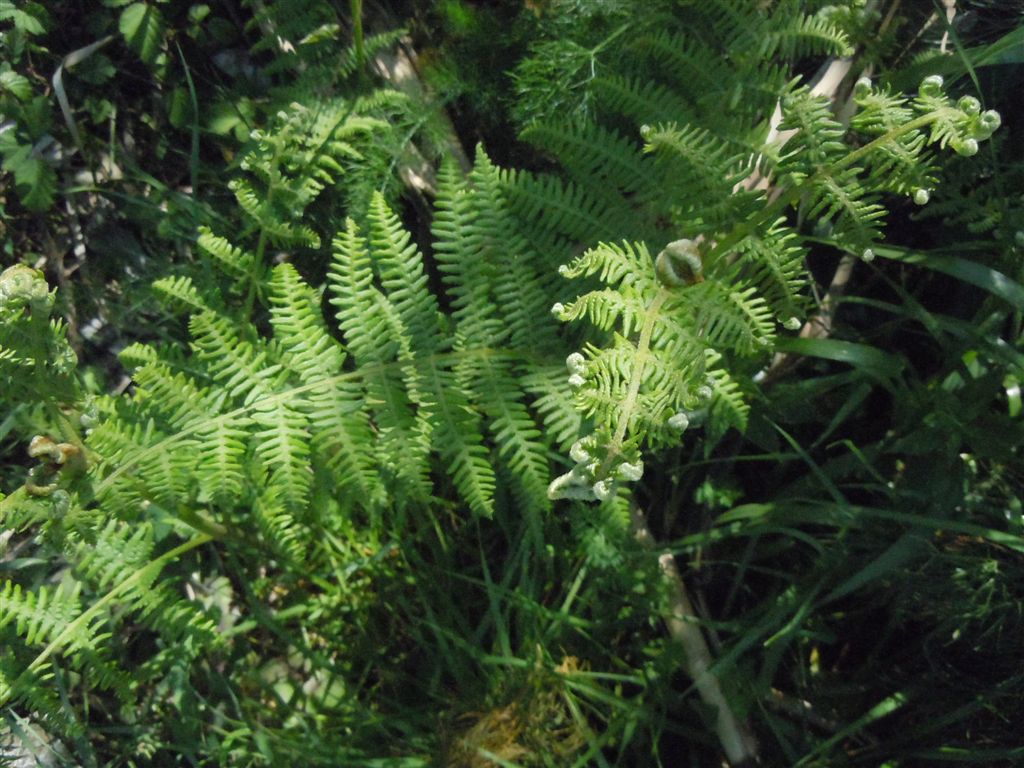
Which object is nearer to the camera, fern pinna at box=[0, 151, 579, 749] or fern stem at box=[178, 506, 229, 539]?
fern pinna at box=[0, 151, 579, 749]

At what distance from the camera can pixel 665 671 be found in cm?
264

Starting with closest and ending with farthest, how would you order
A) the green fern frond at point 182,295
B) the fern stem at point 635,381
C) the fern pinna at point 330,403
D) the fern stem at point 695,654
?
the fern stem at point 635,381 < the fern pinna at point 330,403 < the green fern frond at point 182,295 < the fern stem at point 695,654

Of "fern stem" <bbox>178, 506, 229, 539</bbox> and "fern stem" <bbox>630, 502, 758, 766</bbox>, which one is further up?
"fern stem" <bbox>178, 506, 229, 539</bbox>

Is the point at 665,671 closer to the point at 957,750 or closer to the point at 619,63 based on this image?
the point at 957,750

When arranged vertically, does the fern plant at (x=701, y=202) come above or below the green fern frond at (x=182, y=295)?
below

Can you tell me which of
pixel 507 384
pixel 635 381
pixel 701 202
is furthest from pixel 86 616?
pixel 701 202

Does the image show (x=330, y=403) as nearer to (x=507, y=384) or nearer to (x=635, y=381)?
(x=507, y=384)

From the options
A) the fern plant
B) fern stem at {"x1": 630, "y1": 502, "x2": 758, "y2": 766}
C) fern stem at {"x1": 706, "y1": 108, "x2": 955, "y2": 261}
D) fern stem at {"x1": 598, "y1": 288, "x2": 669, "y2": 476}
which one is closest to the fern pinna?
the fern plant

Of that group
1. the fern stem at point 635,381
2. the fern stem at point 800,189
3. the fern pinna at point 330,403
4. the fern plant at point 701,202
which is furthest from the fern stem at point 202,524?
the fern stem at point 800,189

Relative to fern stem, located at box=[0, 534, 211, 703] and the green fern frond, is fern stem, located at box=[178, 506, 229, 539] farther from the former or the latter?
the green fern frond

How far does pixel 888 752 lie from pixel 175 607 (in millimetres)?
2105

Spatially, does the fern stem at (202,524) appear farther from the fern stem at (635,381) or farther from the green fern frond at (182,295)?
the fern stem at (635,381)

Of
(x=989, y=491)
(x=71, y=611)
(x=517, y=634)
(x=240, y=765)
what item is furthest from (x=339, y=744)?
(x=989, y=491)

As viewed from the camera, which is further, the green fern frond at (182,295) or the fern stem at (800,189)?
the green fern frond at (182,295)
